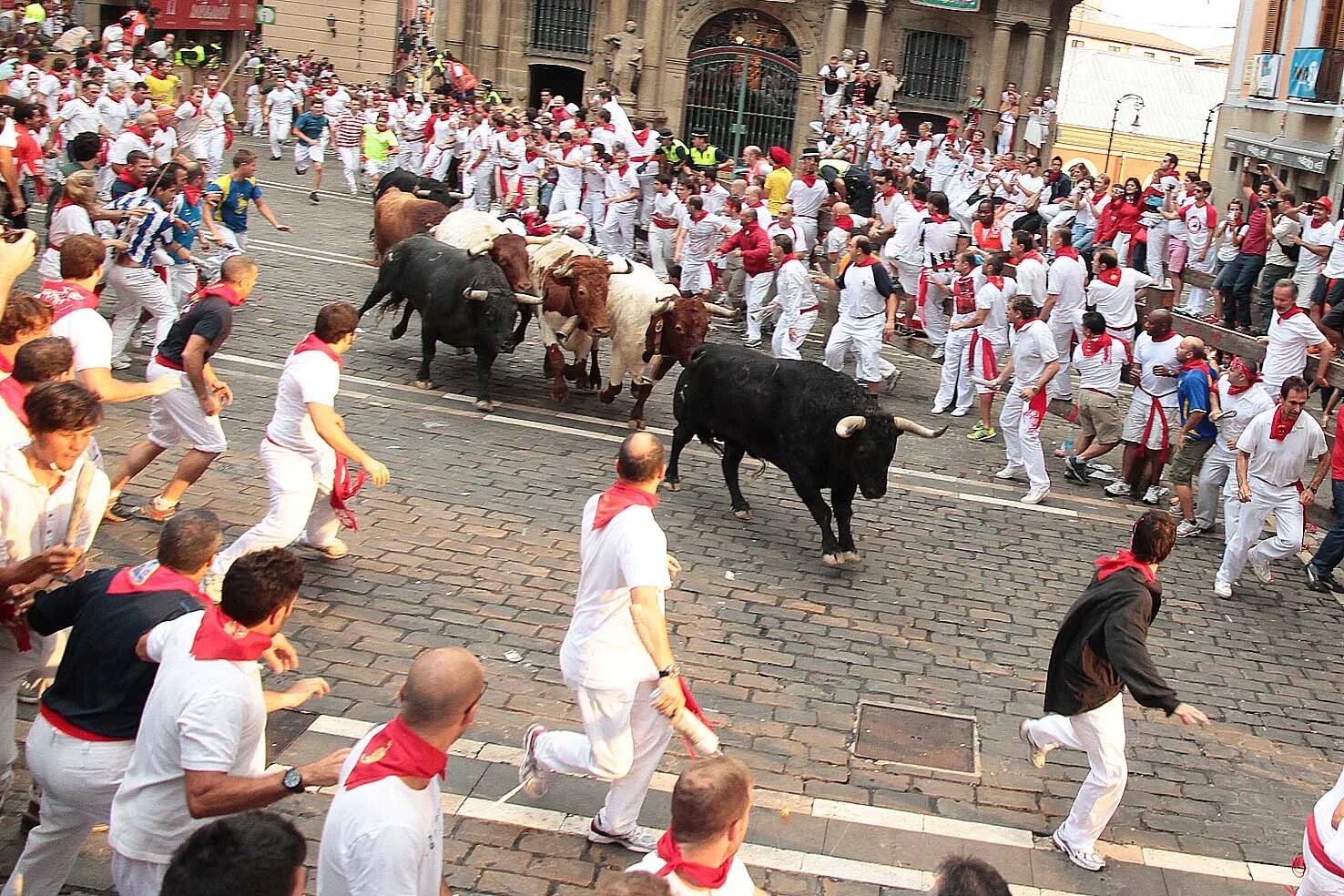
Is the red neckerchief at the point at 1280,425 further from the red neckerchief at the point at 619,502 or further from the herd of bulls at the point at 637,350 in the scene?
the red neckerchief at the point at 619,502

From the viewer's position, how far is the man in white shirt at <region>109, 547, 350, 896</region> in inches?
174

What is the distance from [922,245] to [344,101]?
13.6 metres

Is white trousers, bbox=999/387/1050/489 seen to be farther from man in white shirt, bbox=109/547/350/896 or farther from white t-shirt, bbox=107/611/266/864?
white t-shirt, bbox=107/611/266/864

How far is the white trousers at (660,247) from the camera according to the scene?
20656 millimetres

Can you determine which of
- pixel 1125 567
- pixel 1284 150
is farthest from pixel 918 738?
pixel 1284 150

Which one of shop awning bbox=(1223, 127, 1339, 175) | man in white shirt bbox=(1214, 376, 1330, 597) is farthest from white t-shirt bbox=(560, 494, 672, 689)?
shop awning bbox=(1223, 127, 1339, 175)

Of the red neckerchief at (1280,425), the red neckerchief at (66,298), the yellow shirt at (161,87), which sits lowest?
the red neckerchief at (1280,425)

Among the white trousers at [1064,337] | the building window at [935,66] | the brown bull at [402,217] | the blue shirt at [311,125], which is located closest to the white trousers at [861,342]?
the white trousers at [1064,337]

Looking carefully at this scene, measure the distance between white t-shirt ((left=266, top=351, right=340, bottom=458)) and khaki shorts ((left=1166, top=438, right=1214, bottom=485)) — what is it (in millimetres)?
8055

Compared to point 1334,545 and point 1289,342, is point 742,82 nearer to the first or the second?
point 1289,342

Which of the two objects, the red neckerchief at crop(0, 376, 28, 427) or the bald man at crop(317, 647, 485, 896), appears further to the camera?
the red neckerchief at crop(0, 376, 28, 427)

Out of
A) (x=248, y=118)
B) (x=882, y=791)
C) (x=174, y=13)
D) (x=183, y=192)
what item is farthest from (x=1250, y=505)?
(x=174, y=13)

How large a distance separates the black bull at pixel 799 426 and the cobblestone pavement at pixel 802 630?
49 cm

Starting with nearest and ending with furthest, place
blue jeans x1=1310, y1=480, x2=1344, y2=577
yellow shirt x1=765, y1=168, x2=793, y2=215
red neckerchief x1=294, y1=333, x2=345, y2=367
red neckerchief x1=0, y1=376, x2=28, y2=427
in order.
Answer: red neckerchief x1=0, y1=376, x2=28, y2=427 < red neckerchief x1=294, y1=333, x2=345, y2=367 < blue jeans x1=1310, y1=480, x2=1344, y2=577 < yellow shirt x1=765, y1=168, x2=793, y2=215
